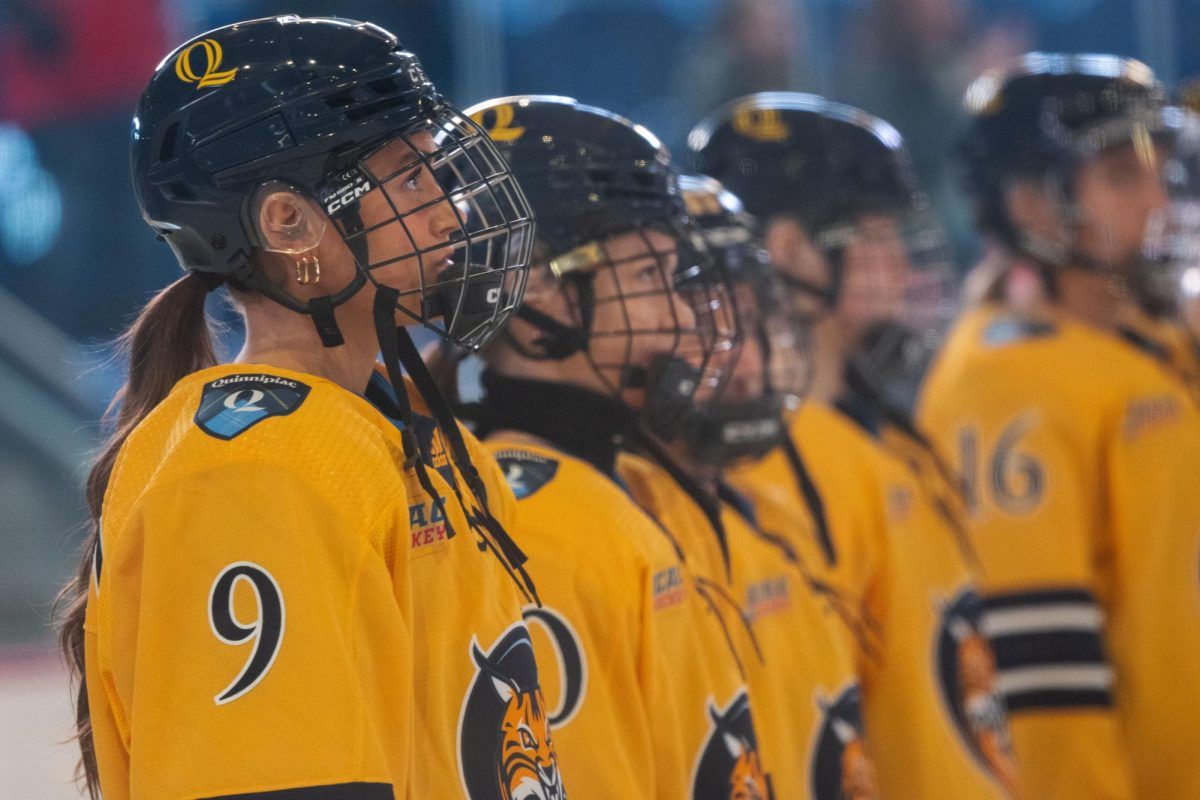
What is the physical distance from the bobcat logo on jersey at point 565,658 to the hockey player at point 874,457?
2.37ft

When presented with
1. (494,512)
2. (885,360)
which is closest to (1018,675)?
(885,360)

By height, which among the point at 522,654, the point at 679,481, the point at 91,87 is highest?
the point at 91,87

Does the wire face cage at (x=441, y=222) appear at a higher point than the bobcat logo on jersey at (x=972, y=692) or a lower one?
higher

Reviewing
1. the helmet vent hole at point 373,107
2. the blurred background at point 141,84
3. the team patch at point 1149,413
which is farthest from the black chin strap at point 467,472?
the blurred background at point 141,84

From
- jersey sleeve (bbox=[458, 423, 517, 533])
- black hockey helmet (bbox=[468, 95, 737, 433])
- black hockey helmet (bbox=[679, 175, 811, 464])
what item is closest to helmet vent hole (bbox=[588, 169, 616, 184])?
black hockey helmet (bbox=[468, 95, 737, 433])

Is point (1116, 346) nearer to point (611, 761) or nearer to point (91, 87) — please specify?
point (611, 761)

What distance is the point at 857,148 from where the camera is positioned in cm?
301

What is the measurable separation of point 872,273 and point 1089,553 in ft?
2.14

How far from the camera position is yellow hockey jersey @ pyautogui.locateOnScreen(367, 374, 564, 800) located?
4.66ft

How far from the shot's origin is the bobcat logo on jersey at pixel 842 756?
7.39 feet

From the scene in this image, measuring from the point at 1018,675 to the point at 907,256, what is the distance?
809 mm

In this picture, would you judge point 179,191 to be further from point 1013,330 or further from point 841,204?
point 1013,330

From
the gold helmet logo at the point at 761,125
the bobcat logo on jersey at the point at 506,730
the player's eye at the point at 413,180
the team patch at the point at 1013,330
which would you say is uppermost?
the gold helmet logo at the point at 761,125

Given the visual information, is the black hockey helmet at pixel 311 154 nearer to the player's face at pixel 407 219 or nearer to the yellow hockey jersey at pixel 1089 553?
the player's face at pixel 407 219
